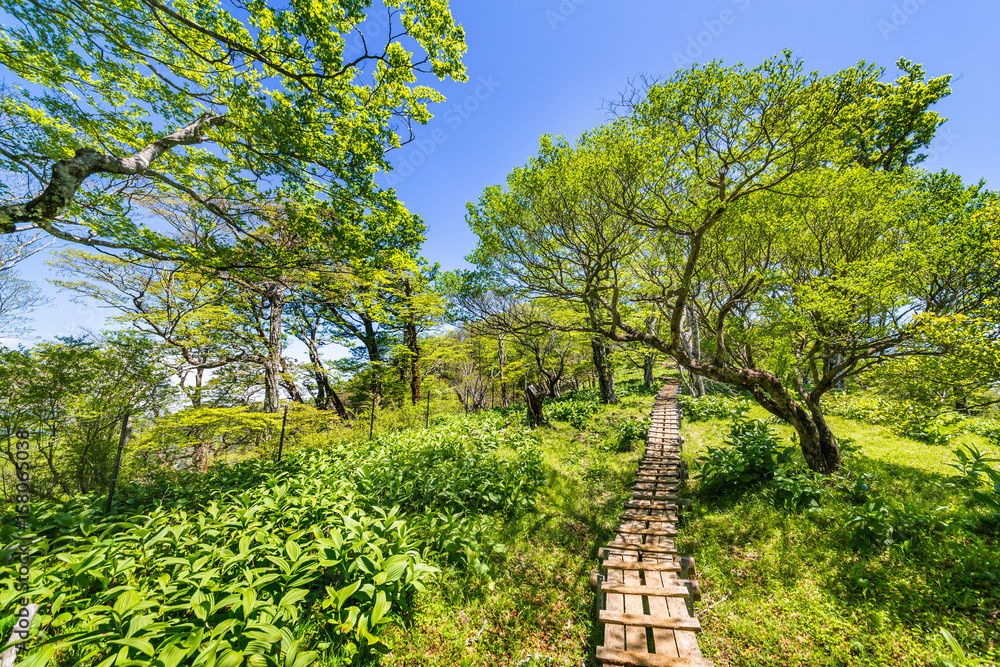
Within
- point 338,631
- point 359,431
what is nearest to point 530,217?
point 338,631

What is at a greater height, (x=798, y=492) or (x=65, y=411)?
(x=65, y=411)

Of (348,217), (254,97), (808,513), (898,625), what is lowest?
(898,625)

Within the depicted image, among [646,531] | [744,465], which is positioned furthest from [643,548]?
[744,465]

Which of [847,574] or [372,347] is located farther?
[372,347]

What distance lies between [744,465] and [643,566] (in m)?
3.80

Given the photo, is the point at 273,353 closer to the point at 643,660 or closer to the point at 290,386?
the point at 290,386

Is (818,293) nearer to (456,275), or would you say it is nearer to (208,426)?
(456,275)

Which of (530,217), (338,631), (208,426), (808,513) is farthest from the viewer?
(208,426)

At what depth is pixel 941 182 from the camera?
318 inches

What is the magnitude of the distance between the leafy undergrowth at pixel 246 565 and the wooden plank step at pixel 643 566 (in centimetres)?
160

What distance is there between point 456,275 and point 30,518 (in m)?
7.27

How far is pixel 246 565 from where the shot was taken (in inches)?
126

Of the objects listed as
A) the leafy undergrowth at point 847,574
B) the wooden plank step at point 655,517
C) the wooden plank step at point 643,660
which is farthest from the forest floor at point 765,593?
the wooden plank step at point 643,660

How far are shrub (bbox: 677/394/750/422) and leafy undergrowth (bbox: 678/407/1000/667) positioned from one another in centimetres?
619
